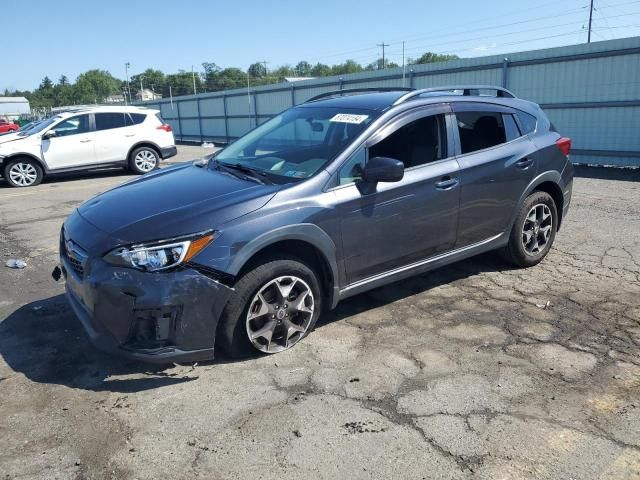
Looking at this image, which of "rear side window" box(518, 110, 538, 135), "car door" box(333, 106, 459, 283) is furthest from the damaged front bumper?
"rear side window" box(518, 110, 538, 135)

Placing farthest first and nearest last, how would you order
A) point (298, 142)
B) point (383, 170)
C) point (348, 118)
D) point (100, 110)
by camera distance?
point (100, 110)
point (298, 142)
point (348, 118)
point (383, 170)

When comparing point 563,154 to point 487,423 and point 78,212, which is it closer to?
point 487,423

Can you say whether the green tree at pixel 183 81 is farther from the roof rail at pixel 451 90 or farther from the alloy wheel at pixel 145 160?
the roof rail at pixel 451 90

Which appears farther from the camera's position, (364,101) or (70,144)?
(70,144)

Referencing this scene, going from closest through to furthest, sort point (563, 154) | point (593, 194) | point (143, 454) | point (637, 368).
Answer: point (143, 454) < point (637, 368) < point (563, 154) < point (593, 194)

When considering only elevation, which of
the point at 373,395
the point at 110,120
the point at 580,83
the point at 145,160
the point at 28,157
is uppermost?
the point at 580,83

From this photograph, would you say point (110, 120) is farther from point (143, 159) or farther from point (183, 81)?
point (183, 81)

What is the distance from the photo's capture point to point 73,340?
3.96m

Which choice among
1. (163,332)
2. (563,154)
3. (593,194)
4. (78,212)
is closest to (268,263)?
(163,332)

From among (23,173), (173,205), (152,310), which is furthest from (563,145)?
(23,173)

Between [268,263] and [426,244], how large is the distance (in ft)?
4.83

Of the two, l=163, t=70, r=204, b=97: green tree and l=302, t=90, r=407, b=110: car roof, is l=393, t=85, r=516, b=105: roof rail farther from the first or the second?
l=163, t=70, r=204, b=97: green tree

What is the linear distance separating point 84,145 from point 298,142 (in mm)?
9802

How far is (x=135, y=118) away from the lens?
43.7 ft
